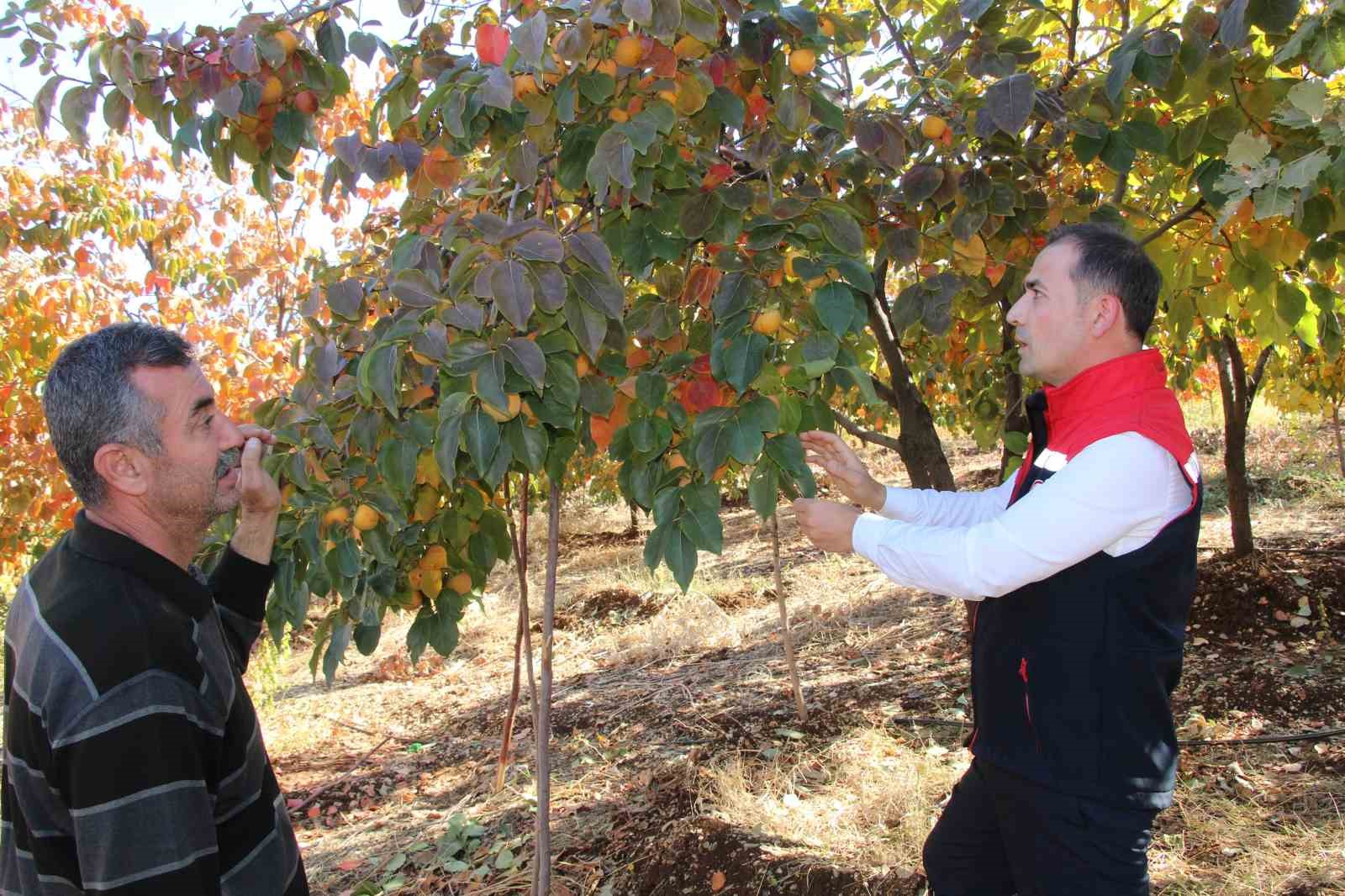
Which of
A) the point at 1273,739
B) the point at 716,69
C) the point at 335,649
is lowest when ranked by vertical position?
the point at 1273,739

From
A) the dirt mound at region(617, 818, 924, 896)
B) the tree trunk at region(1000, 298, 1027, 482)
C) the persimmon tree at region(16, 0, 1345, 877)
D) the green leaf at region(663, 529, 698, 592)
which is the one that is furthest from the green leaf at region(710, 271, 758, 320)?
the dirt mound at region(617, 818, 924, 896)

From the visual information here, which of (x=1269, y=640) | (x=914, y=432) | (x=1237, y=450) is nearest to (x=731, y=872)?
(x=914, y=432)

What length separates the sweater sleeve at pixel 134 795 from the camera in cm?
103

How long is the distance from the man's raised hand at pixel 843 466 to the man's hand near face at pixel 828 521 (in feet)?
0.46

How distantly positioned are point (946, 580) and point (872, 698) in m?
2.84

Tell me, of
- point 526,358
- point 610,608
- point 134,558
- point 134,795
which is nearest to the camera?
point 134,795

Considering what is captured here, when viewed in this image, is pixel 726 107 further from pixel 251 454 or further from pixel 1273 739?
pixel 1273 739

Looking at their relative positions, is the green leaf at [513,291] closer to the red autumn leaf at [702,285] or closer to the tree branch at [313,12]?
the red autumn leaf at [702,285]

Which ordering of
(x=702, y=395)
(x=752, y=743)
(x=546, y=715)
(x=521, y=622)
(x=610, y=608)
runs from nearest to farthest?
(x=702, y=395), (x=546, y=715), (x=521, y=622), (x=752, y=743), (x=610, y=608)

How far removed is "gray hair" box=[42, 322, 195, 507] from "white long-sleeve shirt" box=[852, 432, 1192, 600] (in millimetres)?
1073

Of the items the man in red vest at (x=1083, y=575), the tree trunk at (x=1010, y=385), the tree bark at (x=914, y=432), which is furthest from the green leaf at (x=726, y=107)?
the tree trunk at (x=1010, y=385)

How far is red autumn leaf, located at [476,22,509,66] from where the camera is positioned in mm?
1551

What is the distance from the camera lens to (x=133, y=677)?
1.08 meters

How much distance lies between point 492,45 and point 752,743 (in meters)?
2.86
